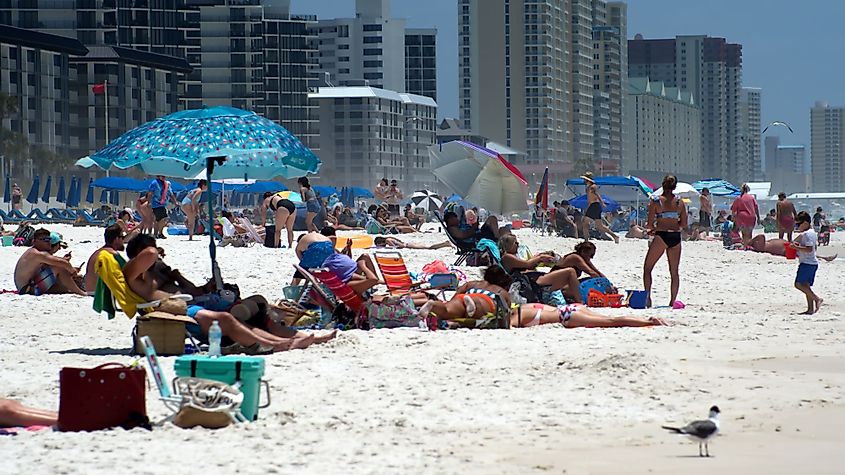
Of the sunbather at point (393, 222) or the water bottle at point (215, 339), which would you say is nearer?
the water bottle at point (215, 339)

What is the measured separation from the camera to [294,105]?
109m

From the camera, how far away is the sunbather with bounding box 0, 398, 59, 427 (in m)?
6.31

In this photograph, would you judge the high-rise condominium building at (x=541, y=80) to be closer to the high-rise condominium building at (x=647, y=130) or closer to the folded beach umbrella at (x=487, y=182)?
the high-rise condominium building at (x=647, y=130)

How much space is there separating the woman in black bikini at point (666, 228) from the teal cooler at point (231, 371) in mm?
6323

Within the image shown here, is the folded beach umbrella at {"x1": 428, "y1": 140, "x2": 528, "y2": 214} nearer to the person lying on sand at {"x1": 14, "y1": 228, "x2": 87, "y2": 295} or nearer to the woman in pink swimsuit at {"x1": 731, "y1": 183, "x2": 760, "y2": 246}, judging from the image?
the woman in pink swimsuit at {"x1": 731, "y1": 183, "x2": 760, "y2": 246}

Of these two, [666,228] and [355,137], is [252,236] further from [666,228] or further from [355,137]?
[355,137]

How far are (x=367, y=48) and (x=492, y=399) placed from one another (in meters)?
159

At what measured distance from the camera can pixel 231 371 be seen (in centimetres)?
638

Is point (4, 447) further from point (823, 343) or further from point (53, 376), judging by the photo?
point (823, 343)

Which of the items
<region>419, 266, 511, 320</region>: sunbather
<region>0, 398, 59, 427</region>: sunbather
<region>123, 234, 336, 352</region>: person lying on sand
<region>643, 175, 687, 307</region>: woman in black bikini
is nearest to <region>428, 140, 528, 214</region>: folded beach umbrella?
<region>643, 175, 687, 307</region>: woman in black bikini

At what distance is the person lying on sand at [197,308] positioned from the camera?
8.48 meters

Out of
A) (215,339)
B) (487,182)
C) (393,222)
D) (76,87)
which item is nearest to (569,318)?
(215,339)

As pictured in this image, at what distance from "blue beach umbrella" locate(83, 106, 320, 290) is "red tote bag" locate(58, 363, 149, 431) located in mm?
3711

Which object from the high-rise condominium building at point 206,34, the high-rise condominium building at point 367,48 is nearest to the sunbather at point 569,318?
the high-rise condominium building at point 206,34
